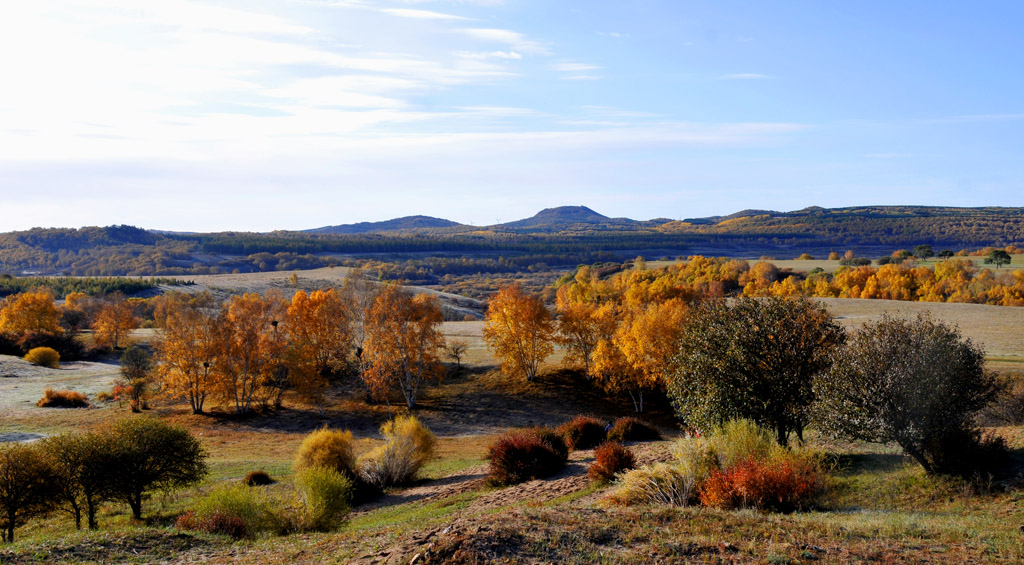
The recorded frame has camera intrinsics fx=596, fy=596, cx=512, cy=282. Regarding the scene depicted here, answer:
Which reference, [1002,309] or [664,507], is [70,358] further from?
[1002,309]

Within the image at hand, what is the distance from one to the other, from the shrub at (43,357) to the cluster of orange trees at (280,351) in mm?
24331

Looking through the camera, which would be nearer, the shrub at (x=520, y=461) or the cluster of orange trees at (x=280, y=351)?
the shrub at (x=520, y=461)

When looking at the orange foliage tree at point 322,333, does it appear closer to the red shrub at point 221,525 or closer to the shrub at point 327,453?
the shrub at point 327,453

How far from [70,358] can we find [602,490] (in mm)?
82659

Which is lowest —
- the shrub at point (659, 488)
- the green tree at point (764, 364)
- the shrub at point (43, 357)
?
the shrub at point (43, 357)

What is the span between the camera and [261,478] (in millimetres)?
28359

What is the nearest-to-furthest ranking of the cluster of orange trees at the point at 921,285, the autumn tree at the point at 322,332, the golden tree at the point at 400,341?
the golden tree at the point at 400,341
the autumn tree at the point at 322,332
the cluster of orange trees at the point at 921,285

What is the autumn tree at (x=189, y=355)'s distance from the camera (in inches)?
2056

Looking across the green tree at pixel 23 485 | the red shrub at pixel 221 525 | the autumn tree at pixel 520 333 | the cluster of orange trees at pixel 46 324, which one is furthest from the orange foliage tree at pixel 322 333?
the cluster of orange trees at pixel 46 324

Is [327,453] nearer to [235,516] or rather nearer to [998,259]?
[235,516]

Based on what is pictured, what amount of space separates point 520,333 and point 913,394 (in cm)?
4144

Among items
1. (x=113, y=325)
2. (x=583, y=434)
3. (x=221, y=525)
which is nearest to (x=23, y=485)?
(x=221, y=525)

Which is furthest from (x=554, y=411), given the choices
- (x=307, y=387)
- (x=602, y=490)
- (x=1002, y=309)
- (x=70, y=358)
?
(x=70, y=358)

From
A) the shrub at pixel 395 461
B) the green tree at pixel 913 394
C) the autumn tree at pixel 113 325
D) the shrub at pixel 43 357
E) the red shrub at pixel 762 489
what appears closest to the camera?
the red shrub at pixel 762 489
